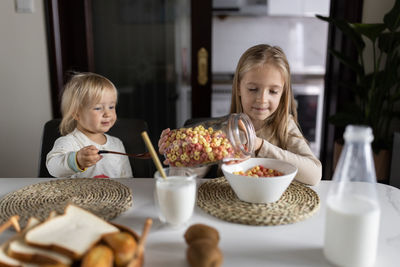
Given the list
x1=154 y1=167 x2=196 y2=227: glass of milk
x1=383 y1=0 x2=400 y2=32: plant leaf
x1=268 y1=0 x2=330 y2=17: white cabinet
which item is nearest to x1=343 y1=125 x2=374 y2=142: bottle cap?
x1=154 y1=167 x2=196 y2=227: glass of milk

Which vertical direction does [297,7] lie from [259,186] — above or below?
above

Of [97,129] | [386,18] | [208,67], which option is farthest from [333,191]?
[208,67]

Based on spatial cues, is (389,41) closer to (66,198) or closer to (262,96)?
(262,96)

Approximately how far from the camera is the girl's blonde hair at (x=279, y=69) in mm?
1418

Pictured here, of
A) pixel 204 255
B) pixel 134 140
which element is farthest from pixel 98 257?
pixel 134 140

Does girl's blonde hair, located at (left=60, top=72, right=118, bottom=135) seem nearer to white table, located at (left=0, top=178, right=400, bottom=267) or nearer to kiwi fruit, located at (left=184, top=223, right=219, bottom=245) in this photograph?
white table, located at (left=0, top=178, right=400, bottom=267)

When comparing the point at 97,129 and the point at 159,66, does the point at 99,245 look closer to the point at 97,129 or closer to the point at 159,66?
the point at 97,129

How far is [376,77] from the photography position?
2.35 meters

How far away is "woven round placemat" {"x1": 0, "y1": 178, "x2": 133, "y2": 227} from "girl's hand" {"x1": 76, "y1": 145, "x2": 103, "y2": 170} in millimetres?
60

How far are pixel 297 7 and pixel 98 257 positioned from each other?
3850 mm

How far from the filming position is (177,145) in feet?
3.45

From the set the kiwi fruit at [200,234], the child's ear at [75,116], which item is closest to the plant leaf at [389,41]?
the child's ear at [75,116]

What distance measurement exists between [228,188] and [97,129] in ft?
2.10

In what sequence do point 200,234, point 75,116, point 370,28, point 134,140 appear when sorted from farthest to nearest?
point 370,28 → point 134,140 → point 75,116 → point 200,234
